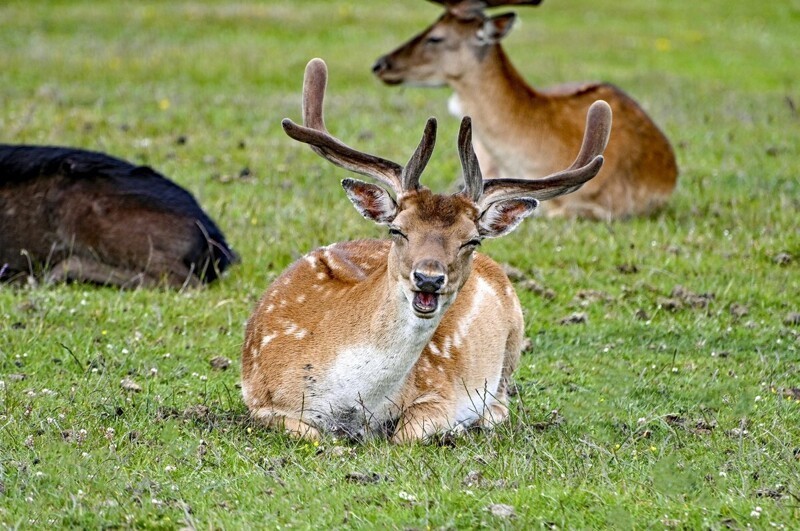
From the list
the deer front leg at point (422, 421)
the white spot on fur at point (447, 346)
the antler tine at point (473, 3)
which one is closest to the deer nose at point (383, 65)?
the antler tine at point (473, 3)

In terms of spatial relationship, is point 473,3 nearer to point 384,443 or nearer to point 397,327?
point 397,327

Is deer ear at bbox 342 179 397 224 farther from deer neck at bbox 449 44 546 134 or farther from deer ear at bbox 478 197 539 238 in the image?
deer neck at bbox 449 44 546 134

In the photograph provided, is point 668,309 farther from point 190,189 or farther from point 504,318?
point 190,189

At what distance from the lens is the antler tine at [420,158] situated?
556 centimetres

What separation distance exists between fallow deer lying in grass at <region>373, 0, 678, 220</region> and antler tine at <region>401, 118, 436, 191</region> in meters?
5.49

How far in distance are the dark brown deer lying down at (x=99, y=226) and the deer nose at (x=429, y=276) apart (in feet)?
11.4

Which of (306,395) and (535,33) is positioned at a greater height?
(306,395)

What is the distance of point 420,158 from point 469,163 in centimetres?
22

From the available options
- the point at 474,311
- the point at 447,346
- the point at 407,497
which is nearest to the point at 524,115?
the point at 474,311

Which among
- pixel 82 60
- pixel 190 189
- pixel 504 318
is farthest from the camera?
pixel 82 60

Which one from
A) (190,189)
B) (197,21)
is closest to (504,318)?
(190,189)

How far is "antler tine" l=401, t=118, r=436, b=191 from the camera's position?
18.2ft

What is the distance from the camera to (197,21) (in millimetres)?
21328

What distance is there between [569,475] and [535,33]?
1874 centimetres
